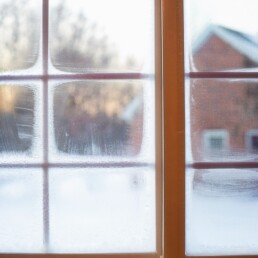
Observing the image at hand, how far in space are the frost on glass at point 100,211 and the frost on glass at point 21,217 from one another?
6 cm

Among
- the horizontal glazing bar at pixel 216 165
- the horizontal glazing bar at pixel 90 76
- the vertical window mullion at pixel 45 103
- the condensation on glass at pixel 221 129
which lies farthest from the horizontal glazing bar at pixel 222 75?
the vertical window mullion at pixel 45 103

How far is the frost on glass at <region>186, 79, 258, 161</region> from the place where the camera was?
66.0 inches

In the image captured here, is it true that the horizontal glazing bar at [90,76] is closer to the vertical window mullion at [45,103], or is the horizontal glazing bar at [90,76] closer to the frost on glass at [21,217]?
the vertical window mullion at [45,103]

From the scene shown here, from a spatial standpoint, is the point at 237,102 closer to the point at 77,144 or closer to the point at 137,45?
the point at 137,45

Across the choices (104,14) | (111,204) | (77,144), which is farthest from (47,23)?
(111,204)

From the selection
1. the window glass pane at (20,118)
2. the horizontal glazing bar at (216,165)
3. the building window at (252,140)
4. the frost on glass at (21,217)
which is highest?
the window glass pane at (20,118)

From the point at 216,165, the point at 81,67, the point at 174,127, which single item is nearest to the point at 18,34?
the point at 81,67

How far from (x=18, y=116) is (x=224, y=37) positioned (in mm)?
895

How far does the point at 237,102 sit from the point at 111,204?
0.66 m

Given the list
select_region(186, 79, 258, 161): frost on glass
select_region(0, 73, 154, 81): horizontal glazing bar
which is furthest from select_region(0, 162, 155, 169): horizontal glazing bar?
select_region(0, 73, 154, 81): horizontal glazing bar

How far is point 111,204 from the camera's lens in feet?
5.56

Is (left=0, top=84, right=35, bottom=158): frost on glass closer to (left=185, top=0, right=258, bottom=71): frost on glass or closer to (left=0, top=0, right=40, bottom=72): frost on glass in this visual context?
(left=0, top=0, right=40, bottom=72): frost on glass

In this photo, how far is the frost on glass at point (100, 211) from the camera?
1.69 m

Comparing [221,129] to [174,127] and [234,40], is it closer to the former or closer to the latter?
[174,127]
